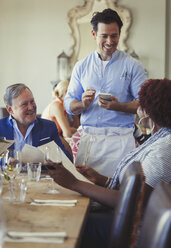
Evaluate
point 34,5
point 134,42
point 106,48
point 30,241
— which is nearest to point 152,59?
point 134,42

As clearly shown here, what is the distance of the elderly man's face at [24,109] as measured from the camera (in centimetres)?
263

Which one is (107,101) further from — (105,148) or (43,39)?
(43,39)

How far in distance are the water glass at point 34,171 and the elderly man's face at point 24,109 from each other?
29.3 inches

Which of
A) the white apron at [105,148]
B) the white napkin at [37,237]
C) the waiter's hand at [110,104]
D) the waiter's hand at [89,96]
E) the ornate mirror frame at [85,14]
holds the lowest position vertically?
the white apron at [105,148]

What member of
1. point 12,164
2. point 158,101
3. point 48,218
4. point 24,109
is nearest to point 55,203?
point 48,218

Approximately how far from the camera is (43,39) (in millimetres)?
7344

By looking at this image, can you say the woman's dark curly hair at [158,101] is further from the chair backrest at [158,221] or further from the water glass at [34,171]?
the chair backrest at [158,221]

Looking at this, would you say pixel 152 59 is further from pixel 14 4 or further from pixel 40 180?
pixel 40 180

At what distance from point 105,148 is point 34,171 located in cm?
78

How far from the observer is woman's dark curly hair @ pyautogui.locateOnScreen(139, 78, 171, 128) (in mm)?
1755

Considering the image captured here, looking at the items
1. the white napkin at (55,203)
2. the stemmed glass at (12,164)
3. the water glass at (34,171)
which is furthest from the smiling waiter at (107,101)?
the white napkin at (55,203)

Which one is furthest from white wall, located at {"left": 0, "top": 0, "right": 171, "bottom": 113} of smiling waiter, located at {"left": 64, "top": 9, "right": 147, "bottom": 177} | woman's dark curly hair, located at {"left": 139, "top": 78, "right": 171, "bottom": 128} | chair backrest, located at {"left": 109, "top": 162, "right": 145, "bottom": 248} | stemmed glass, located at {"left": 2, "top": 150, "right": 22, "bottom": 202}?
chair backrest, located at {"left": 109, "top": 162, "right": 145, "bottom": 248}

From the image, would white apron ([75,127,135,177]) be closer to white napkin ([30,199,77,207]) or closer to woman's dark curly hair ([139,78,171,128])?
woman's dark curly hair ([139,78,171,128])

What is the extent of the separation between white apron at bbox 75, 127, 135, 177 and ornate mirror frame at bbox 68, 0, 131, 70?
470 cm
